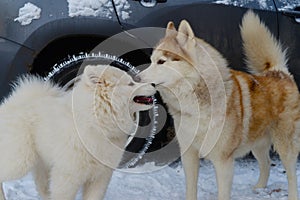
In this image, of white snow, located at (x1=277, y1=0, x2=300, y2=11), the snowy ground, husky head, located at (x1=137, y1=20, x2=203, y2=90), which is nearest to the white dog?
husky head, located at (x1=137, y1=20, x2=203, y2=90)

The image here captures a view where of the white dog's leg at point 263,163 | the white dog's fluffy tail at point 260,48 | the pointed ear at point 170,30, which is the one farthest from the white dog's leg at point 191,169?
the white dog's fluffy tail at point 260,48

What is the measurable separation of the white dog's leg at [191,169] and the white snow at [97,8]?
1228mm

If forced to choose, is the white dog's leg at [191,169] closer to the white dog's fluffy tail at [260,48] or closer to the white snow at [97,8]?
the white dog's fluffy tail at [260,48]

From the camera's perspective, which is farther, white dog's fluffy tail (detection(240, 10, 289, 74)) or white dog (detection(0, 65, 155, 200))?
white dog's fluffy tail (detection(240, 10, 289, 74))

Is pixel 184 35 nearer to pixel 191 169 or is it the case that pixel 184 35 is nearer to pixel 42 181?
pixel 191 169

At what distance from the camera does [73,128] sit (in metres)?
3.80

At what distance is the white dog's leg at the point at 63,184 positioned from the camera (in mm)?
3811

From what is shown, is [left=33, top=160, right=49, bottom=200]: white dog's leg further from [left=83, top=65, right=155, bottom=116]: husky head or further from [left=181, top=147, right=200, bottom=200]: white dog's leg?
[left=181, top=147, right=200, bottom=200]: white dog's leg

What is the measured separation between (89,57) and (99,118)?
0.95m

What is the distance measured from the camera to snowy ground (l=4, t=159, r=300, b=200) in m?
4.63

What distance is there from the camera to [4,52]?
4.30 metres

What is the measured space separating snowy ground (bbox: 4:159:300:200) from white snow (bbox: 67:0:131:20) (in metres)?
1.50

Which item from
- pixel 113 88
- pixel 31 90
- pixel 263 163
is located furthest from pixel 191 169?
pixel 31 90

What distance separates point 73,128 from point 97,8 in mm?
1101
